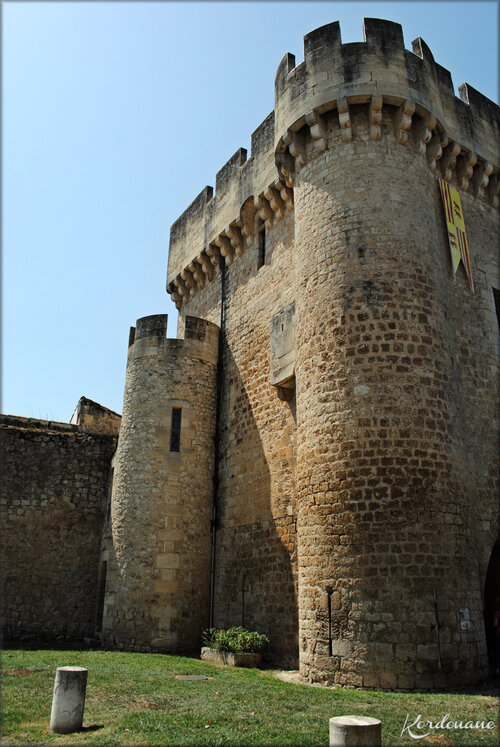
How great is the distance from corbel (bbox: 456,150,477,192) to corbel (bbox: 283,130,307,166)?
3536 millimetres

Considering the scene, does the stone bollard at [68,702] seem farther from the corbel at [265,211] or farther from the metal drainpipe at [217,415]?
the corbel at [265,211]

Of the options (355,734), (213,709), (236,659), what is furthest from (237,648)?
(355,734)

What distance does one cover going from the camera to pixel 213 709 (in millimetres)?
6074

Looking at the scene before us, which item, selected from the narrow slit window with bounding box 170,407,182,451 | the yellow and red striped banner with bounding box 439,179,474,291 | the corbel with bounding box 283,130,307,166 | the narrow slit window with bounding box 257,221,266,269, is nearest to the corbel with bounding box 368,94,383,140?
the corbel with bounding box 283,130,307,166

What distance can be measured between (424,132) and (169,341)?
Result: 721cm

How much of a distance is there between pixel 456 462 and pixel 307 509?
2367 millimetres

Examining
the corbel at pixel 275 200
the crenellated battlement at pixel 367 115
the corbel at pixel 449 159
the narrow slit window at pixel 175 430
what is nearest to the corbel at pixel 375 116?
the crenellated battlement at pixel 367 115

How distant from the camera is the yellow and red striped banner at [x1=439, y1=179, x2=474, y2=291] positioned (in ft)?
35.6

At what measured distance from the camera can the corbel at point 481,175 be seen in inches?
479

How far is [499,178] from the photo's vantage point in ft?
42.0

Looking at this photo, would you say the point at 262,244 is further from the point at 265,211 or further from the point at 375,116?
the point at 375,116

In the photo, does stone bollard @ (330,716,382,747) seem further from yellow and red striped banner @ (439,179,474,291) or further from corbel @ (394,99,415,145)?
corbel @ (394,99,415,145)

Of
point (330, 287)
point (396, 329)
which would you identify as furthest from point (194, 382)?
point (396, 329)

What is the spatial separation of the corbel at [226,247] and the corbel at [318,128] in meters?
4.93
